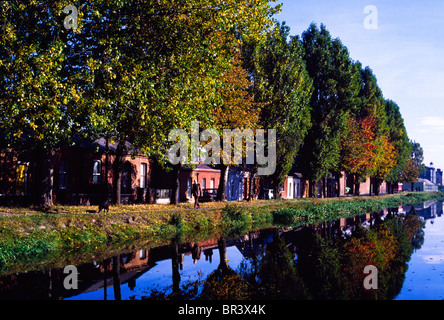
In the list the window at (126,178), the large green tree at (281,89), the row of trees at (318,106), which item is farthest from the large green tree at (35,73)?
the large green tree at (281,89)

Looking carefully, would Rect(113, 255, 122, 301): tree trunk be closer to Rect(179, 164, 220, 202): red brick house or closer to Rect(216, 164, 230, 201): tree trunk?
Rect(216, 164, 230, 201): tree trunk

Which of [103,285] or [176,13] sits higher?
[176,13]

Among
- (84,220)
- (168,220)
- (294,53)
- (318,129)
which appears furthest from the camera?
(318,129)

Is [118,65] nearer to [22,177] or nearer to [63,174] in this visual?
[22,177]

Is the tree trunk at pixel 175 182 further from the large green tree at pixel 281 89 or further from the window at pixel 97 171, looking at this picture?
the large green tree at pixel 281 89

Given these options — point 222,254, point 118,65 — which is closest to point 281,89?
point 118,65

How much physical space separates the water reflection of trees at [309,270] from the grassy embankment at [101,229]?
3.13 metres

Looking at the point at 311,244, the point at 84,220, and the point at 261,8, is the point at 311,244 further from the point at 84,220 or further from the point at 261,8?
the point at 261,8

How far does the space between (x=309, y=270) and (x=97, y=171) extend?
2311 centimetres

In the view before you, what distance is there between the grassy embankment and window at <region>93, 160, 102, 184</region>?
29.7 ft

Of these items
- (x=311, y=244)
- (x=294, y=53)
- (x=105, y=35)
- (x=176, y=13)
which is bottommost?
(x=311, y=244)

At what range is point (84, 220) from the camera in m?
19.5
